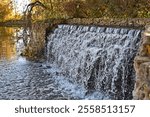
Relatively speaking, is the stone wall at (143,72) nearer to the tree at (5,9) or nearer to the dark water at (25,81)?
the dark water at (25,81)

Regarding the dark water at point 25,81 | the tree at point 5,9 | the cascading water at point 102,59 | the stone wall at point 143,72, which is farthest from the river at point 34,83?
the tree at point 5,9

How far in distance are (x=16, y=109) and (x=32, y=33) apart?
38.6 ft

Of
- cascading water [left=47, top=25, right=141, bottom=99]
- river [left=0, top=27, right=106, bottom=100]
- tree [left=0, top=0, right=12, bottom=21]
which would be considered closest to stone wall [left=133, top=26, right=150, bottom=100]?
cascading water [left=47, top=25, right=141, bottom=99]

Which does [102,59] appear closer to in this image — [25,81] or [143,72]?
[25,81]

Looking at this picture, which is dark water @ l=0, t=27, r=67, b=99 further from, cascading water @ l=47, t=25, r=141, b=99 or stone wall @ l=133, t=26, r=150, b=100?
stone wall @ l=133, t=26, r=150, b=100

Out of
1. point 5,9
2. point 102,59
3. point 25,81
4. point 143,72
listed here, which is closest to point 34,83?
point 25,81

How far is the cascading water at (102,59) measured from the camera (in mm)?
8797

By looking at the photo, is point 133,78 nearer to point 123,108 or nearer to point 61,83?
point 61,83

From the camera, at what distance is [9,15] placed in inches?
1649

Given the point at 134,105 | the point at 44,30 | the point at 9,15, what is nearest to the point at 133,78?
the point at 134,105

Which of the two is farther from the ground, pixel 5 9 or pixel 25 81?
pixel 5 9

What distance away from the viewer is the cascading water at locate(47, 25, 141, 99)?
28.9 ft

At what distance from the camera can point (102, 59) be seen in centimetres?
966

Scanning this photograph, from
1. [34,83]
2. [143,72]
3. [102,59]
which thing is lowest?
[34,83]
